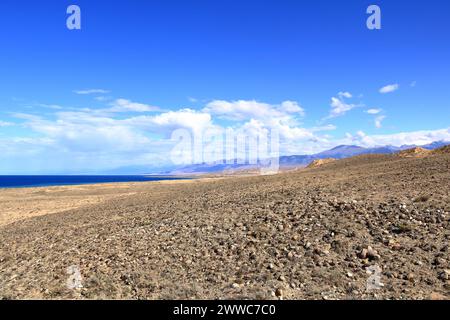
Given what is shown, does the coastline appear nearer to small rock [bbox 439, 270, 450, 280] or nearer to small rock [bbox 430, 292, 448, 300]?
small rock [bbox 430, 292, 448, 300]

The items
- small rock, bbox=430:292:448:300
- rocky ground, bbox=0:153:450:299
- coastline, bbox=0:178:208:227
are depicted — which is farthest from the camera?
coastline, bbox=0:178:208:227

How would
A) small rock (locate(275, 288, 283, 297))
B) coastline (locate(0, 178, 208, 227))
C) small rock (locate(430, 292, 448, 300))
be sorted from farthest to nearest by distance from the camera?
coastline (locate(0, 178, 208, 227)) → small rock (locate(275, 288, 283, 297)) → small rock (locate(430, 292, 448, 300))

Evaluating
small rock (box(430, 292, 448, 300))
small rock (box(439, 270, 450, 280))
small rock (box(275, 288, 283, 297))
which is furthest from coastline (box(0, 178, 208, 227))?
small rock (box(439, 270, 450, 280))

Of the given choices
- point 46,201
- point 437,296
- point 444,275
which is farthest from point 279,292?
point 46,201

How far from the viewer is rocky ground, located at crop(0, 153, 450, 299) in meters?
7.87

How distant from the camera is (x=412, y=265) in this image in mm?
8227

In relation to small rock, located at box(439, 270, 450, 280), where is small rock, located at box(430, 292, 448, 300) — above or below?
below

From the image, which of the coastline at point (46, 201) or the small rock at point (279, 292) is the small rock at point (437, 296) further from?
A: the coastline at point (46, 201)

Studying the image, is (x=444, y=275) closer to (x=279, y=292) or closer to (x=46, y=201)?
(x=279, y=292)

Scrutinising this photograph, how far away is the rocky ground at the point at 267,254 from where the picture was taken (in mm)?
7867

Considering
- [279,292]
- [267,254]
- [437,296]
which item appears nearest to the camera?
[437,296]

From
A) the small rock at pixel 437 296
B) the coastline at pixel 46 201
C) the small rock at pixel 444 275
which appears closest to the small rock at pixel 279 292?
the small rock at pixel 437 296

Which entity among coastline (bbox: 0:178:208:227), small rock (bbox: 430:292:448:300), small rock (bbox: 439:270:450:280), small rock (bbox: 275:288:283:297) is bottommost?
coastline (bbox: 0:178:208:227)

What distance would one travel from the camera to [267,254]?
31.5 ft
